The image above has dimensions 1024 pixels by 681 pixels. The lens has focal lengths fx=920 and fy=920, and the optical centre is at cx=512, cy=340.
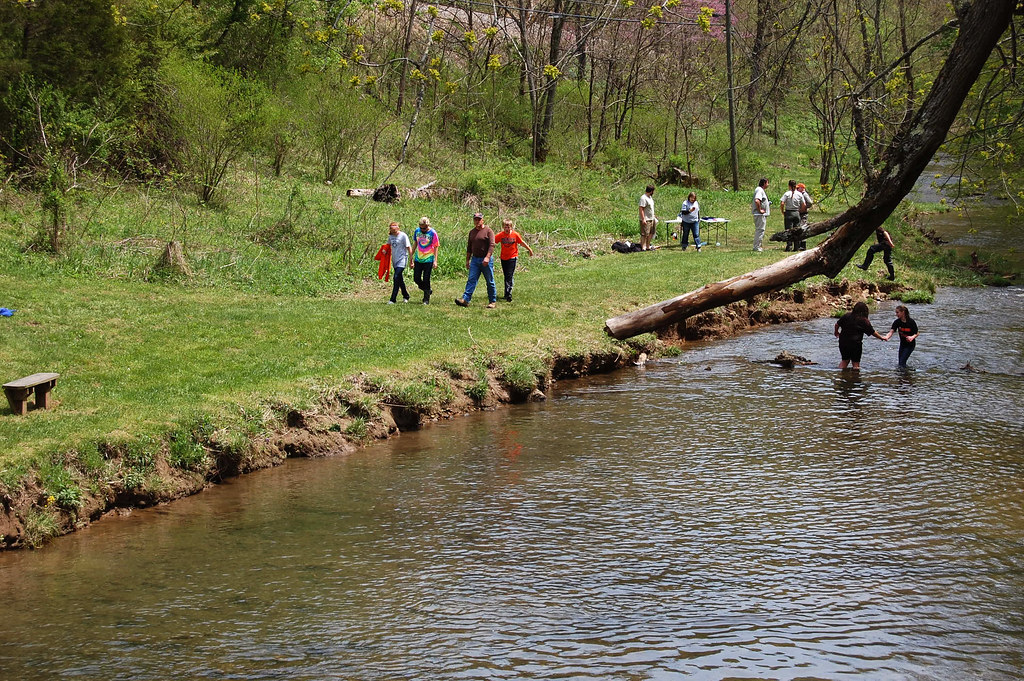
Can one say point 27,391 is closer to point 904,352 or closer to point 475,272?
point 475,272

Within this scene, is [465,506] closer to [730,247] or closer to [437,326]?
[437,326]

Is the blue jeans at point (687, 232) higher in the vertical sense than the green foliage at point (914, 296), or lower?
higher

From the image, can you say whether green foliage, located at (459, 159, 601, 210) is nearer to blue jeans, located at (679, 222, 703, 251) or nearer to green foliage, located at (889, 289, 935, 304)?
blue jeans, located at (679, 222, 703, 251)

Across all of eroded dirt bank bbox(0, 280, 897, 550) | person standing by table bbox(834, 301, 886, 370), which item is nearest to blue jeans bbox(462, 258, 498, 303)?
eroded dirt bank bbox(0, 280, 897, 550)

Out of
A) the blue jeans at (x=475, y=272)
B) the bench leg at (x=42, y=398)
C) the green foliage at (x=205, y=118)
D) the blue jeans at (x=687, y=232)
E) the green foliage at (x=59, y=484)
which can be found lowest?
the green foliage at (x=59, y=484)

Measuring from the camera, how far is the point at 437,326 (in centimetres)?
1644

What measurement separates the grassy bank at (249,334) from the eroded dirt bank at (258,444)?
0.02 m

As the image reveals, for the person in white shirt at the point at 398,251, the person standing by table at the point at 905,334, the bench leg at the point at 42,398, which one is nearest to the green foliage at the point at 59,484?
the bench leg at the point at 42,398

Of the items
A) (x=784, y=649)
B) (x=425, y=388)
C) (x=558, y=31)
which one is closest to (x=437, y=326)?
(x=425, y=388)

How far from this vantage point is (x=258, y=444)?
11.5 metres

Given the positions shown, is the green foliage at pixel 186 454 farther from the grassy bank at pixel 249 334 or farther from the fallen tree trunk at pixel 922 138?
the fallen tree trunk at pixel 922 138

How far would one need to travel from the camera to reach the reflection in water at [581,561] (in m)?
6.81

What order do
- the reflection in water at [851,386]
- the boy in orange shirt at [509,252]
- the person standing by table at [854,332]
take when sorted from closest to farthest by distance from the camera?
the reflection in water at [851,386], the person standing by table at [854,332], the boy in orange shirt at [509,252]

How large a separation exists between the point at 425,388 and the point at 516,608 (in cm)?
624
